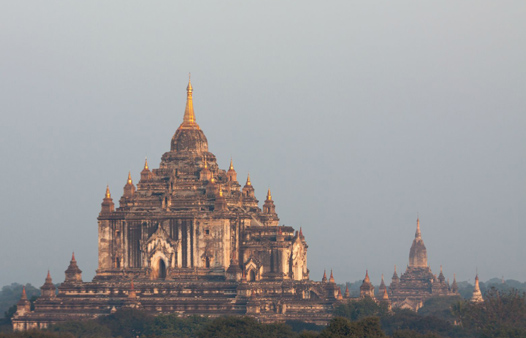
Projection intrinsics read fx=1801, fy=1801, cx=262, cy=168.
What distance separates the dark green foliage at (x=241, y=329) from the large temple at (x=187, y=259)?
50.7 ft

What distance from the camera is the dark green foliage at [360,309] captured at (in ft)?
416

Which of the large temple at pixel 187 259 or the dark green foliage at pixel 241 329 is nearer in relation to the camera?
the dark green foliage at pixel 241 329

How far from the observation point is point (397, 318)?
123625 mm

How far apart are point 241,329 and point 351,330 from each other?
52.9 feet

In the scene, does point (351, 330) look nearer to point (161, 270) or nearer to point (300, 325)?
point (300, 325)

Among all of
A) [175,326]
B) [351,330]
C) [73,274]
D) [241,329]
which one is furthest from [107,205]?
[351,330]

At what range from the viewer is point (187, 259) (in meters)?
131

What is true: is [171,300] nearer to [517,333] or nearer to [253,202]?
[253,202]

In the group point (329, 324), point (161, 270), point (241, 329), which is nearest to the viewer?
point (329, 324)

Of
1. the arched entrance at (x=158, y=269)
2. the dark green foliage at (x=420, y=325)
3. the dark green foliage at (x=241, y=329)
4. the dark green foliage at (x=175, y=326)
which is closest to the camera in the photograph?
Answer: the dark green foliage at (x=241, y=329)

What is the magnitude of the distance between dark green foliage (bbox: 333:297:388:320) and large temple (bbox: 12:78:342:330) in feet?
4.48

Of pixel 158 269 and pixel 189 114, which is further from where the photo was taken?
pixel 189 114

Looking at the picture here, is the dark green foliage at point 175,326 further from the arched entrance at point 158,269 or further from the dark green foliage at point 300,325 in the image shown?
the arched entrance at point 158,269

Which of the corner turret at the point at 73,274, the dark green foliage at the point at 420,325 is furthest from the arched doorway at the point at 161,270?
the dark green foliage at the point at 420,325
